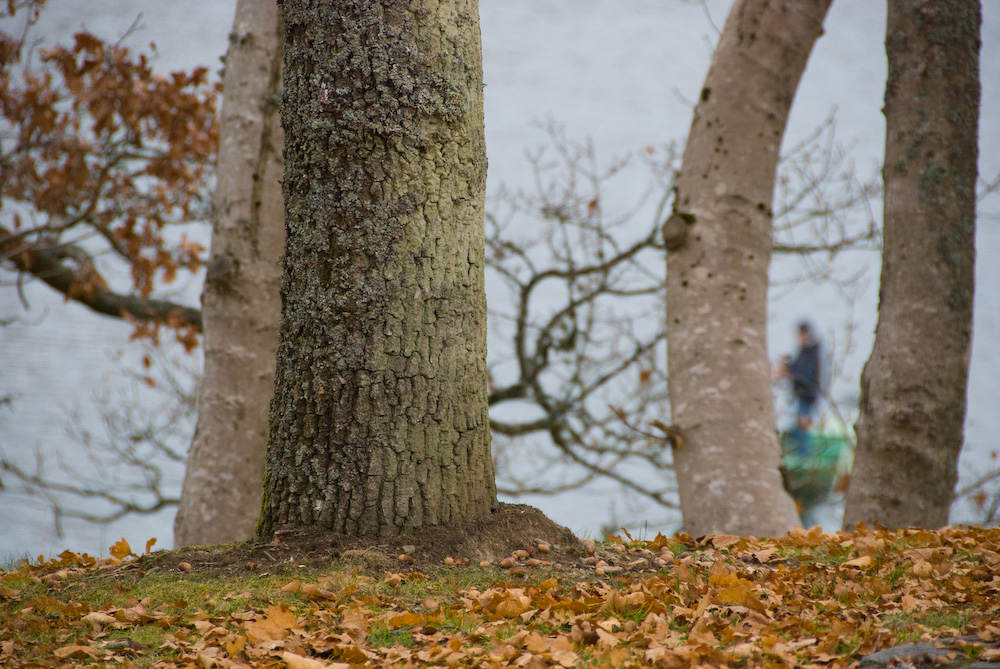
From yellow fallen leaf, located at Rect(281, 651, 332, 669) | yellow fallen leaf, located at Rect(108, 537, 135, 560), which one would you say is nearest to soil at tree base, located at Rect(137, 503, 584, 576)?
yellow fallen leaf, located at Rect(108, 537, 135, 560)

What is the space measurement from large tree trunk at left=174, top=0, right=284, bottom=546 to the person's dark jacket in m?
4.93

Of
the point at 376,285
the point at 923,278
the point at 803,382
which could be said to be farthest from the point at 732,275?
the point at 803,382

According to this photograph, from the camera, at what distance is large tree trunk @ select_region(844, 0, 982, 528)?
150 inches

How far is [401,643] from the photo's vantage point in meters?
1.88

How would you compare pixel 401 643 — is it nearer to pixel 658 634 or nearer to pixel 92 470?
pixel 658 634

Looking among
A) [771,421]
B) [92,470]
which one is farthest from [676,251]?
[92,470]

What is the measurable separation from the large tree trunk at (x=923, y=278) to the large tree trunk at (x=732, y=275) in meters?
0.50

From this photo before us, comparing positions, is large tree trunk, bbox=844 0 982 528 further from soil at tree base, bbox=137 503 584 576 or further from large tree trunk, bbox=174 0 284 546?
large tree trunk, bbox=174 0 284 546

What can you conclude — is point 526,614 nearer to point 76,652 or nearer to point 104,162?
point 76,652

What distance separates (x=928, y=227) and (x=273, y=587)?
3611 millimetres

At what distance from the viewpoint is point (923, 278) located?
3.89 metres

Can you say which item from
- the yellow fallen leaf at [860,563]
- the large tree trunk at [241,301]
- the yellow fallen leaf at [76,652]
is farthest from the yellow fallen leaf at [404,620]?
the large tree trunk at [241,301]

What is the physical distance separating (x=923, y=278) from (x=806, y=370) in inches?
134

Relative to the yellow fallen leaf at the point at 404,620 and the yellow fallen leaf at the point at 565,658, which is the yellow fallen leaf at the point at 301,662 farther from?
the yellow fallen leaf at the point at 565,658
